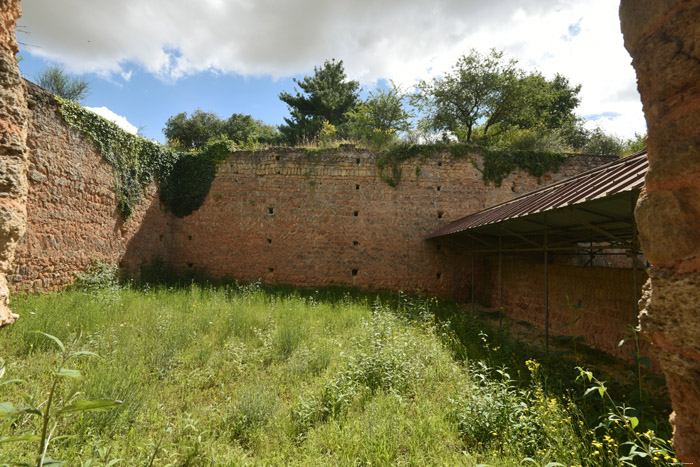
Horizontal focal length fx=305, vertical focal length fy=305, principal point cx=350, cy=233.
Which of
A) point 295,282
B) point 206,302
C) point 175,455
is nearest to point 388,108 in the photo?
point 295,282

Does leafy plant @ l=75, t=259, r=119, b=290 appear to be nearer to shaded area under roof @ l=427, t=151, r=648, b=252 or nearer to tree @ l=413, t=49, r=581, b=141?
shaded area under roof @ l=427, t=151, r=648, b=252

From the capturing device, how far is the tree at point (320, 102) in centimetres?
2286

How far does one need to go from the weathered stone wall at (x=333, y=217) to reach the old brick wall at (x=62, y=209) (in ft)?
8.75

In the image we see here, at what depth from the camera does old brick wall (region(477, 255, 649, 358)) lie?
5.28m

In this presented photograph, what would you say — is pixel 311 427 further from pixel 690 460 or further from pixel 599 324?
pixel 599 324

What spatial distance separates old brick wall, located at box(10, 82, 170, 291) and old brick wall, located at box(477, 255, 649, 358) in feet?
32.5

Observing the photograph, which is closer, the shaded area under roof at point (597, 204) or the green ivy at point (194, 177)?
the shaded area under roof at point (597, 204)

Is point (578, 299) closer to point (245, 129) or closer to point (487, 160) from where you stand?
point (487, 160)

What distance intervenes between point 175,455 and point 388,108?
17326 millimetres

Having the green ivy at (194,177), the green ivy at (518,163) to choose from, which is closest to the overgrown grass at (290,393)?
the green ivy at (194,177)

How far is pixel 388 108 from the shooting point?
17.1m

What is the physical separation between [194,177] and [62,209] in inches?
163

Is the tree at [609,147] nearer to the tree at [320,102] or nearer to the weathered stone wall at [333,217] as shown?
the weathered stone wall at [333,217]

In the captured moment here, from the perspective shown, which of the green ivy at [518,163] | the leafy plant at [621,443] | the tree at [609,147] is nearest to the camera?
the leafy plant at [621,443]
